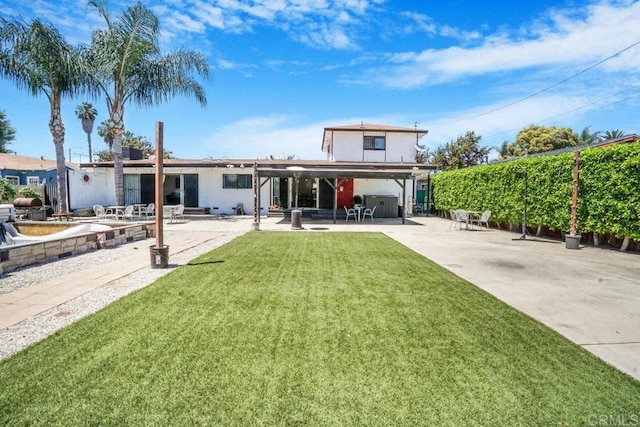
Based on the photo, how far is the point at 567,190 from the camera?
958 cm

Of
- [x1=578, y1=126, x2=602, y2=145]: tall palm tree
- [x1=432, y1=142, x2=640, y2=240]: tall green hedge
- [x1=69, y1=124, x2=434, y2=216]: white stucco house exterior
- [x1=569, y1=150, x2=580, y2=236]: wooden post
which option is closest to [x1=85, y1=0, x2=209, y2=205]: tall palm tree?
[x1=69, y1=124, x2=434, y2=216]: white stucco house exterior

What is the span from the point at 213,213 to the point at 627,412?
20.2m

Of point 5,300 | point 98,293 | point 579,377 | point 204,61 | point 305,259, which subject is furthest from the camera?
point 204,61

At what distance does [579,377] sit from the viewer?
8.71 ft

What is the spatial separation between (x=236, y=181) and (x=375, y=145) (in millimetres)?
10122

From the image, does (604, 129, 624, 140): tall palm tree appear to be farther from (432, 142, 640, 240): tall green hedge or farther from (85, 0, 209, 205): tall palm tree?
(85, 0, 209, 205): tall palm tree

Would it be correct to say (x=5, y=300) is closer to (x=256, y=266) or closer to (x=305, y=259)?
(x=256, y=266)

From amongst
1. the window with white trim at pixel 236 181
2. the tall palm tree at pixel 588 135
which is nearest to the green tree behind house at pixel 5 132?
the window with white trim at pixel 236 181

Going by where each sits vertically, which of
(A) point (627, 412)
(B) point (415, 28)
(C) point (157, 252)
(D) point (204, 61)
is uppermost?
(B) point (415, 28)

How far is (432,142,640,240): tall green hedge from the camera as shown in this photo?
7.96 m

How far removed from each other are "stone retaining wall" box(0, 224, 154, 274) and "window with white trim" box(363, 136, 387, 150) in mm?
16544

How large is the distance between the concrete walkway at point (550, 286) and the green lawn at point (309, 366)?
36 centimetres

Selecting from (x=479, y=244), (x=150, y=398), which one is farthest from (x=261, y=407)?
(x=479, y=244)

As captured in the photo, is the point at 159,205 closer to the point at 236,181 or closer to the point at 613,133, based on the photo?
the point at 236,181
